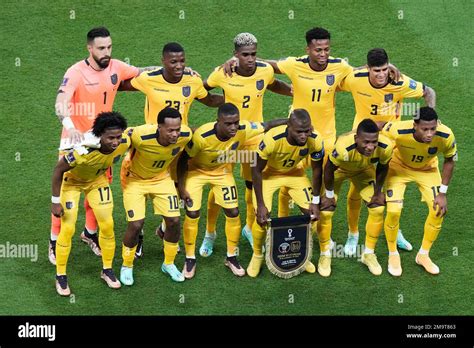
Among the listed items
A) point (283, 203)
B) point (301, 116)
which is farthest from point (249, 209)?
point (301, 116)

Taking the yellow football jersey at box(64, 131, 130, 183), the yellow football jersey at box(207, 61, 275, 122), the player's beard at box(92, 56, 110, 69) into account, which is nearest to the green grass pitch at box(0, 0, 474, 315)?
the yellow football jersey at box(64, 131, 130, 183)

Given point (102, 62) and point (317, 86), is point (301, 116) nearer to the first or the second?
point (317, 86)

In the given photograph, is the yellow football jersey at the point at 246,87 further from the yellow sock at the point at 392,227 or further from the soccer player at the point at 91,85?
the yellow sock at the point at 392,227

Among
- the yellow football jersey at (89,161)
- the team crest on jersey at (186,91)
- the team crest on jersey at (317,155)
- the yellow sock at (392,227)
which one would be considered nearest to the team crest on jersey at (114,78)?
the team crest on jersey at (186,91)

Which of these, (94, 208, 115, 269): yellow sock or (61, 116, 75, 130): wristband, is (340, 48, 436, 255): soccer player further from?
(61, 116, 75, 130): wristband

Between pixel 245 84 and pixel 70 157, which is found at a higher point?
pixel 245 84

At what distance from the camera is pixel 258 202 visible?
1593 centimetres

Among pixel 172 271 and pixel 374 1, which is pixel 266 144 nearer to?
pixel 172 271

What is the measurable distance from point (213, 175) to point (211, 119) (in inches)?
136

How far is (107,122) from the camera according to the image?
49.3 feet

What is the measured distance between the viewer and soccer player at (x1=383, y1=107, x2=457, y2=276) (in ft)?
52.0

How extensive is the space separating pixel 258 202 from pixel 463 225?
3.00 m

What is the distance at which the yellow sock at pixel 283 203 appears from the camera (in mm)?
16609

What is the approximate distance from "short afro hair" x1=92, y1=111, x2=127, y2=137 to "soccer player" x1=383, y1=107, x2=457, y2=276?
3280mm
